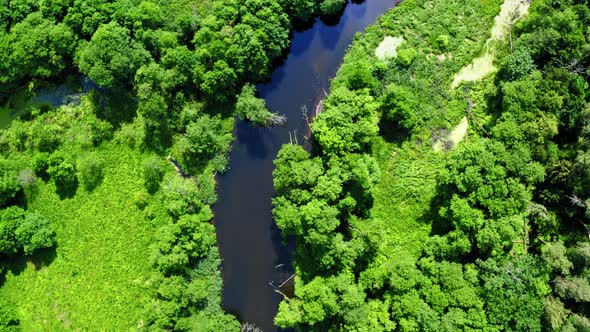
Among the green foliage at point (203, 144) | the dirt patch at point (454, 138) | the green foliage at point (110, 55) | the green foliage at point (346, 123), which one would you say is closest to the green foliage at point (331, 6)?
the green foliage at point (346, 123)

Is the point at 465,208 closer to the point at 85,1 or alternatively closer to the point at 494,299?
the point at 494,299

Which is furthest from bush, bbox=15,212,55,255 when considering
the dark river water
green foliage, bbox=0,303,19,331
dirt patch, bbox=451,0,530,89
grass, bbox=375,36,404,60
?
dirt patch, bbox=451,0,530,89

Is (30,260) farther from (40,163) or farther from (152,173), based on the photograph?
(152,173)

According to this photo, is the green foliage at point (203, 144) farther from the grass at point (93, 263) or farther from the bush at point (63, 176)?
the bush at point (63, 176)

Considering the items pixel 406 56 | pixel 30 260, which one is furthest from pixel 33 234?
pixel 406 56

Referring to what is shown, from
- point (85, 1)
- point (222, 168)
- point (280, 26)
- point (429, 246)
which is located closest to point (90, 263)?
point (222, 168)

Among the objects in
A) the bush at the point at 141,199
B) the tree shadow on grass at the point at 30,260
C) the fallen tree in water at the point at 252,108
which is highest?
the fallen tree in water at the point at 252,108

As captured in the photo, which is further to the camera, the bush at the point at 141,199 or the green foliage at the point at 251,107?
the bush at the point at 141,199
